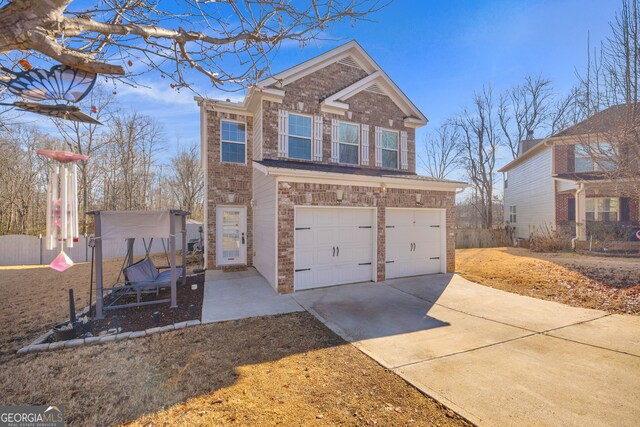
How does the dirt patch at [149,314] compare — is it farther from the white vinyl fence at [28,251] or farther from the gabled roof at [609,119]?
the gabled roof at [609,119]

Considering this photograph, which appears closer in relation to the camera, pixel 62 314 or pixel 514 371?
pixel 514 371

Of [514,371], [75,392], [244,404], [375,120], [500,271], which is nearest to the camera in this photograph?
[244,404]

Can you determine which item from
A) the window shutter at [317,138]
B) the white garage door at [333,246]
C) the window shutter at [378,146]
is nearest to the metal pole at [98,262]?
the white garage door at [333,246]

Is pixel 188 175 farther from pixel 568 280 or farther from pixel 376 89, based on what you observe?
pixel 568 280

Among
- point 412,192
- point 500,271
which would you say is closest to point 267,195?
point 412,192

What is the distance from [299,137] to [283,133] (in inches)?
24.7

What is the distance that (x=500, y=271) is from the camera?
9.76 metres

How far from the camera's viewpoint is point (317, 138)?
9844mm

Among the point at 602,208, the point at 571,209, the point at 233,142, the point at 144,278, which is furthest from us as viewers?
the point at 571,209

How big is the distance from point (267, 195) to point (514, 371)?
6.56 m

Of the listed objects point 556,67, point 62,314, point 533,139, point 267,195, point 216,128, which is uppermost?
point 533,139

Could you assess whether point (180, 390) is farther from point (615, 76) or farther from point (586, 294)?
point (615, 76)

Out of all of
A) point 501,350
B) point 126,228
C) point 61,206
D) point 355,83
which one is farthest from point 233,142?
point 501,350

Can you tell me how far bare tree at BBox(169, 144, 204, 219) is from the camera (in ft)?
85.2
